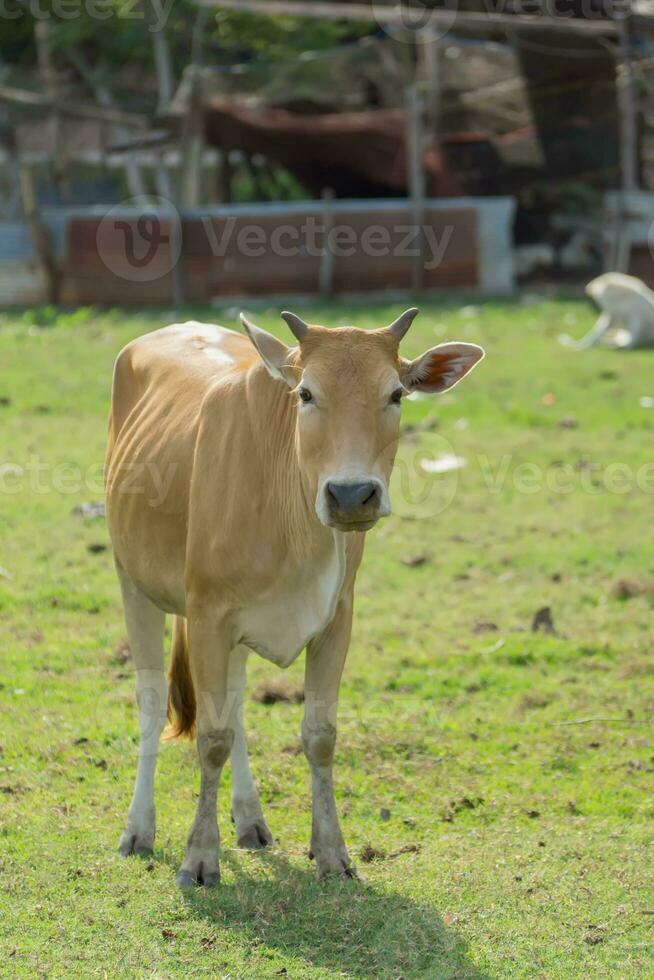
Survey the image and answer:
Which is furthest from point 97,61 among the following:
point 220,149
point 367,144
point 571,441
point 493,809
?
point 493,809

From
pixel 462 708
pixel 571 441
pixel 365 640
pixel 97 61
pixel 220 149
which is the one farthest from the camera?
pixel 97 61

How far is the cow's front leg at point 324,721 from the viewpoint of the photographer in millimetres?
4957

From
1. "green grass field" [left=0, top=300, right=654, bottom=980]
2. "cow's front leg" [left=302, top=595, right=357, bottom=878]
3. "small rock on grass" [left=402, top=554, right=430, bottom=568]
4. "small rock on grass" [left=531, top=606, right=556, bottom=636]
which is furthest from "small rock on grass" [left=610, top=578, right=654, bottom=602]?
"cow's front leg" [left=302, top=595, right=357, bottom=878]

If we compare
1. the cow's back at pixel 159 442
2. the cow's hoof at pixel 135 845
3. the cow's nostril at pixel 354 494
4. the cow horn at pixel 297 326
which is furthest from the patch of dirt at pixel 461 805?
the cow horn at pixel 297 326

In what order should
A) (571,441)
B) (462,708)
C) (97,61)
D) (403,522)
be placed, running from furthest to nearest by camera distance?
(97,61)
(571,441)
(403,522)
(462,708)

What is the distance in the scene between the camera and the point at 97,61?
31.7 m

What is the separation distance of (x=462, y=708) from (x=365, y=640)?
36.7 inches

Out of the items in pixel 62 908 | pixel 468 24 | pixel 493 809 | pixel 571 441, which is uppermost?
pixel 468 24

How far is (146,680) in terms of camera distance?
18.3 ft

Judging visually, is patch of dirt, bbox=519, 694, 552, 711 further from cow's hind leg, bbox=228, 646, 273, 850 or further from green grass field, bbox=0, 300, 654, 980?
cow's hind leg, bbox=228, 646, 273, 850

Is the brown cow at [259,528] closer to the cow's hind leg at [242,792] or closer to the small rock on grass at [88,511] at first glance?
the cow's hind leg at [242,792]

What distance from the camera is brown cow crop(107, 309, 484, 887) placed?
457 cm

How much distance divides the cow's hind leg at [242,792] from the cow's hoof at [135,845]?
13.0 inches

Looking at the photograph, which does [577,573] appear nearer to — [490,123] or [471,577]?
[471,577]
